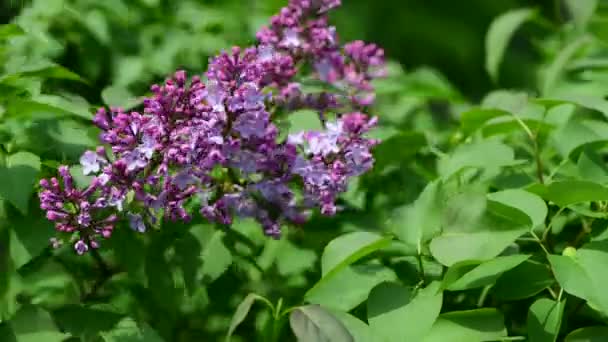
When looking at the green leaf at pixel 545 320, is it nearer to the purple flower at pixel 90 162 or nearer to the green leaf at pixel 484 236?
the green leaf at pixel 484 236

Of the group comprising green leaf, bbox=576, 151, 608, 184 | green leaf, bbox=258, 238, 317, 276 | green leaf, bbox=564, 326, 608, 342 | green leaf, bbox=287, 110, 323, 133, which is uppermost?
green leaf, bbox=287, 110, 323, 133

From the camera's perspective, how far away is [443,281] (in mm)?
1369

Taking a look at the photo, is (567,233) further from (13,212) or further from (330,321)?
(13,212)

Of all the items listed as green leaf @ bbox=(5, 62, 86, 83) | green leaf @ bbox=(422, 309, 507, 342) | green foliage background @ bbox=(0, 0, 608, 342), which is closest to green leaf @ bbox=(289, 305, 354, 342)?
green foliage background @ bbox=(0, 0, 608, 342)

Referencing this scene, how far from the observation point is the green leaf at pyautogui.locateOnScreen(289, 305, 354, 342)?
129cm

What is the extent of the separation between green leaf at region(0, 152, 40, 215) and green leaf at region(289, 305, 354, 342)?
1.47ft

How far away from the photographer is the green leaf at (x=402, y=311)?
1.32m

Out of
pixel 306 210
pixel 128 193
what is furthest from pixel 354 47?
pixel 128 193

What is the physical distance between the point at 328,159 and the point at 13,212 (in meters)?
0.52

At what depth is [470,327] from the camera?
138cm

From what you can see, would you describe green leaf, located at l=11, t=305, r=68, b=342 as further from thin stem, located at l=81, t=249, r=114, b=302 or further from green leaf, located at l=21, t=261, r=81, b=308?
thin stem, located at l=81, t=249, r=114, b=302

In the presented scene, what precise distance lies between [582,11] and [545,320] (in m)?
1.16

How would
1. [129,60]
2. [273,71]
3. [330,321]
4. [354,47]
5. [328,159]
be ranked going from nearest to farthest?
[330,321], [328,159], [273,71], [354,47], [129,60]

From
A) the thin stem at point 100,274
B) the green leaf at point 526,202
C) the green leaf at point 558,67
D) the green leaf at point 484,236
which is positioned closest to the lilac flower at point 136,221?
the thin stem at point 100,274
